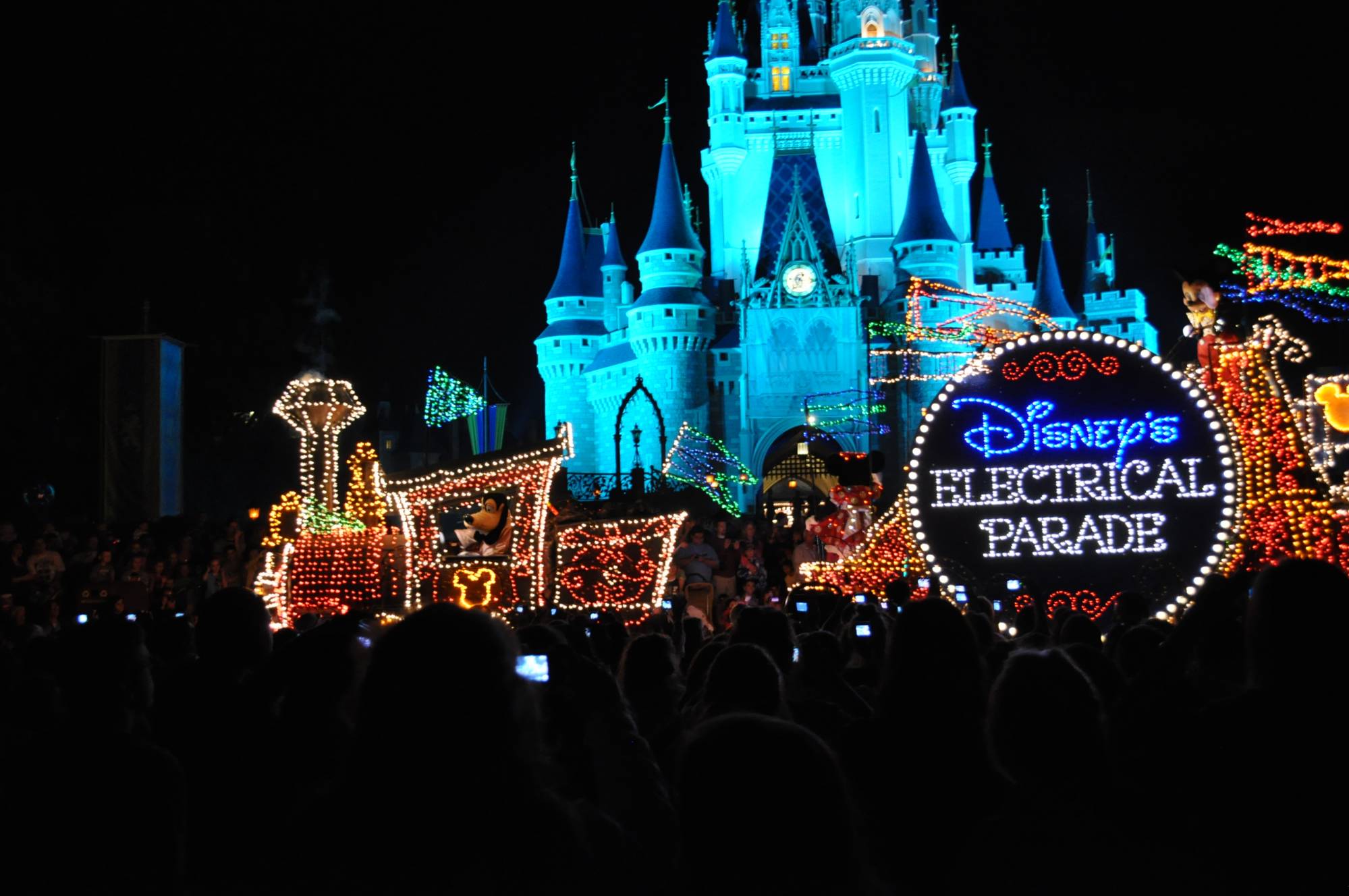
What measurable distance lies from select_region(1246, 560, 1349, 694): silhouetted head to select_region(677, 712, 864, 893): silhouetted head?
1.32 metres

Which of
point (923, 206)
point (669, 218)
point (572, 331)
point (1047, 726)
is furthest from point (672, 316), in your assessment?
point (1047, 726)

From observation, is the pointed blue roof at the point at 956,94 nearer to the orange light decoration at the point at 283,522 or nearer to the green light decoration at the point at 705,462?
the green light decoration at the point at 705,462

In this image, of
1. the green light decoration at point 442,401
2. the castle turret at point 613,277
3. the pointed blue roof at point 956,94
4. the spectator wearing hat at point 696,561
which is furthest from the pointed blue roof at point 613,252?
the spectator wearing hat at point 696,561

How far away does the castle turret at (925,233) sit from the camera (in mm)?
59094

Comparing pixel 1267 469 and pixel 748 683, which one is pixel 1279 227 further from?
pixel 748 683

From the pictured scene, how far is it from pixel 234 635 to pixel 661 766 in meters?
1.39

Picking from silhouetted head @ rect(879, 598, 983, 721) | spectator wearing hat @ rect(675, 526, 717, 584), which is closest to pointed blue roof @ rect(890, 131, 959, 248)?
spectator wearing hat @ rect(675, 526, 717, 584)

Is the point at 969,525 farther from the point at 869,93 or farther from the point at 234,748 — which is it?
the point at 869,93

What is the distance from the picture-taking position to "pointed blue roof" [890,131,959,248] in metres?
59.3

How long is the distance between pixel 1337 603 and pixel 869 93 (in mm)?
62157

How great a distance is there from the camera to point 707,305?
2388 inches

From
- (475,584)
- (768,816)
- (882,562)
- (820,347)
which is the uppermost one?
(820,347)

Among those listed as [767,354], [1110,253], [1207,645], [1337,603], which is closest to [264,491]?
[767,354]

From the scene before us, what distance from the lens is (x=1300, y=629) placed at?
323 cm
